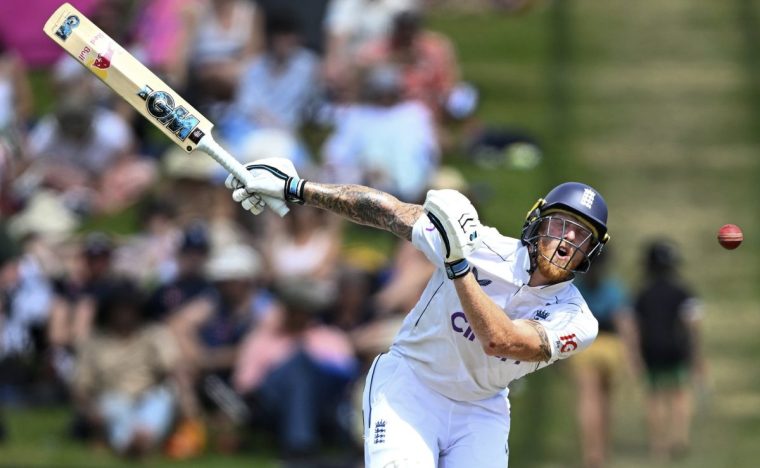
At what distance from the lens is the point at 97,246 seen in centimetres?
1224

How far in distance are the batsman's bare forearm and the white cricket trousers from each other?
2.21 ft

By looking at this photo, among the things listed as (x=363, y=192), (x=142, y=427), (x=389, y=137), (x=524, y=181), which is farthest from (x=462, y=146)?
(x=363, y=192)

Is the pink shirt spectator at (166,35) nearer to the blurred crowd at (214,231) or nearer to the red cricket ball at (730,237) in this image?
the blurred crowd at (214,231)

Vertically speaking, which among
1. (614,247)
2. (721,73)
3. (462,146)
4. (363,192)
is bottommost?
(363,192)

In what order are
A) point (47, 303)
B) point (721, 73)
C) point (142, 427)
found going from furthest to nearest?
1. point (721, 73)
2. point (47, 303)
3. point (142, 427)

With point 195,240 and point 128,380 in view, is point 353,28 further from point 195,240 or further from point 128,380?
point 128,380

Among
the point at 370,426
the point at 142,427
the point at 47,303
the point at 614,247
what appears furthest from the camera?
the point at 614,247

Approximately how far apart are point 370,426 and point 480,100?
9.00 meters

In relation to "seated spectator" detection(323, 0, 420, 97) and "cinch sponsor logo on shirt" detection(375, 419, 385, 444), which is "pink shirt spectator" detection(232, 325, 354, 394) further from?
"cinch sponsor logo on shirt" detection(375, 419, 385, 444)

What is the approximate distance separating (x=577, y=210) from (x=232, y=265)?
5.54 metres

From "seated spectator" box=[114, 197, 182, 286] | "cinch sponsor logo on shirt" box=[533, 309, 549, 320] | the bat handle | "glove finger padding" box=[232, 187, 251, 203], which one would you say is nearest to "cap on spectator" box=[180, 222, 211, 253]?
"seated spectator" box=[114, 197, 182, 286]

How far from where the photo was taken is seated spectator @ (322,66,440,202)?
42.2 ft

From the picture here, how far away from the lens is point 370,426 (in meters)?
6.98

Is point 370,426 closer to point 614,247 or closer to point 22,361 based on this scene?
point 22,361
